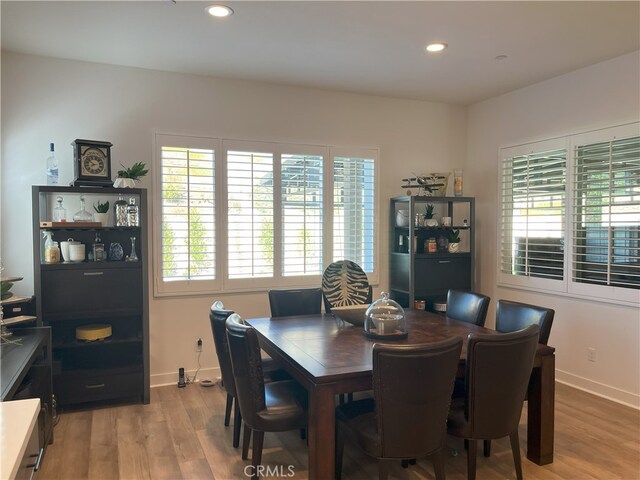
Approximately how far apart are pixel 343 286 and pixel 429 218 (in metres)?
1.61

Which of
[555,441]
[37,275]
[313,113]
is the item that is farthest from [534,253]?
[37,275]

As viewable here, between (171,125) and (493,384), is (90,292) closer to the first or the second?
(171,125)

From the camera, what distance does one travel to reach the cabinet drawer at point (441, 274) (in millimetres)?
4855

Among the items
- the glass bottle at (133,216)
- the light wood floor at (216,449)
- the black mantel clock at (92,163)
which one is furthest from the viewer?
the glass bottle at (133,216)

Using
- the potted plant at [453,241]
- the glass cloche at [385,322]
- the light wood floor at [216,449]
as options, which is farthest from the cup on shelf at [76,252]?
the potted plant at [453,241]

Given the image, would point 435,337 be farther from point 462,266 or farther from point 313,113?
point 313,113

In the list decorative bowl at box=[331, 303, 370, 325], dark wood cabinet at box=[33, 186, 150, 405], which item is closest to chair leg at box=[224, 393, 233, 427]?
dark wood cabinet at box=[33, 186, 150, 405]

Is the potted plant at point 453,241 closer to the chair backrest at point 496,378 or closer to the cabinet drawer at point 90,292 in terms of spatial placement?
the chair backrest at point 496,378

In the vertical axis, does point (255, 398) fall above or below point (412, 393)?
below

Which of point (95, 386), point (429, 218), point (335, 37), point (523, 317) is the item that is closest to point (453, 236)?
point (429, 218)

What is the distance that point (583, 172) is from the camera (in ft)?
13.5

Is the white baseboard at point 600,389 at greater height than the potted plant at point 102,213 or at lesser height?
lesser

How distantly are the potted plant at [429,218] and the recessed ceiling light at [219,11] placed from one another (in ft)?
9.43

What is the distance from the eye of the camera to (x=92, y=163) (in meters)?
3.68
